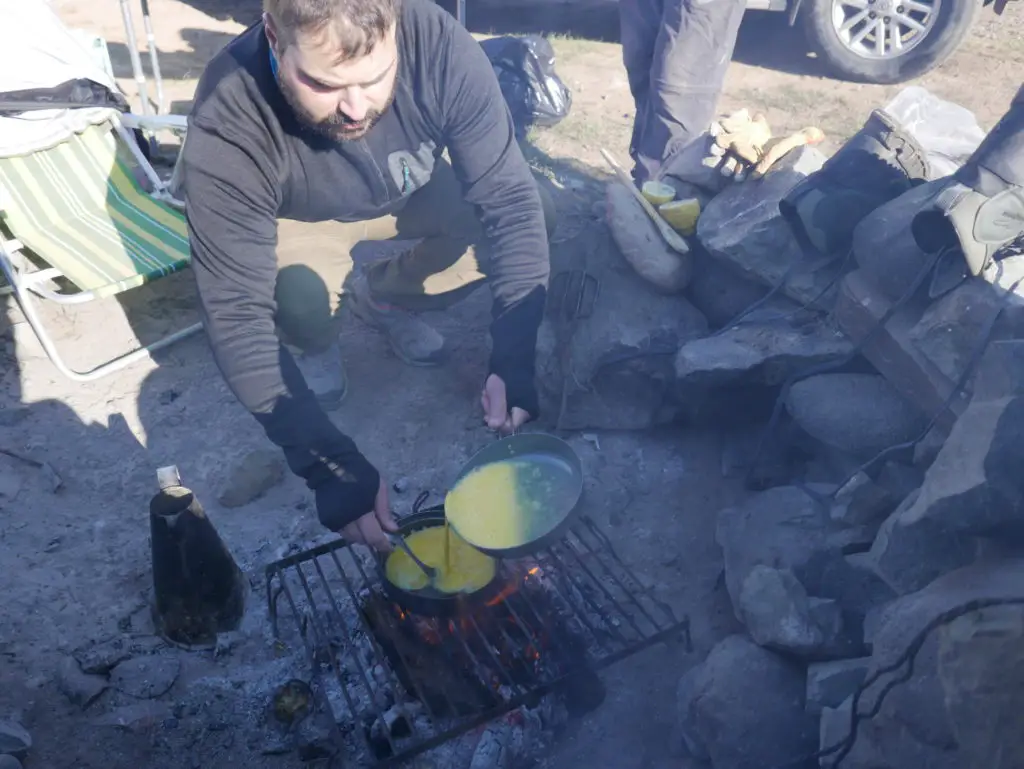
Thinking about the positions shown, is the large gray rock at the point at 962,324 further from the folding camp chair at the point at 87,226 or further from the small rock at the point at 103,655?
the folding camp chair at the point at 87,226

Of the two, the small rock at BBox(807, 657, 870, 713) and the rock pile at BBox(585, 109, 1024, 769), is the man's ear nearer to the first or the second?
the rock pile at BBox(585, 109, 1024, 769)

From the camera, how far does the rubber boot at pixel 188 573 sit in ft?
8.96

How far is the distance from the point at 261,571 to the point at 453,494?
101 cm

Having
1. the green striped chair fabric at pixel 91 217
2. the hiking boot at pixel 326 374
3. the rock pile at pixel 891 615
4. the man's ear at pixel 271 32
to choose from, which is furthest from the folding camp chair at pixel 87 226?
the rock pile at pixel 891 615

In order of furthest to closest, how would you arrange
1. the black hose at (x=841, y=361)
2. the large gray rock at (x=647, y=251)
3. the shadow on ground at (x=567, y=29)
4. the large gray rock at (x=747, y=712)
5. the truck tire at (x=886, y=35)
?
the shadow on ground at (x=567, y=29) → the truck tire at (x=886, y=35) → the large gray rock at (x=647, y=251) → the black hose at (x=841, y=361) → the large gray rock at (x=747, y=712)

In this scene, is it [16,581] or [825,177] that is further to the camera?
[825,177]

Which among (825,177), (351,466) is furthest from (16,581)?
(825,177)

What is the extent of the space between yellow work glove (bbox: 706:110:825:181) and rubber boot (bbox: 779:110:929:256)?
350 mm

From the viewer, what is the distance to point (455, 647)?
9.05 ft

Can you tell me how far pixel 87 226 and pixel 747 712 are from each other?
4.03m

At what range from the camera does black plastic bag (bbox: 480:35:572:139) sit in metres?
5.78

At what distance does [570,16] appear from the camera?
318 inches

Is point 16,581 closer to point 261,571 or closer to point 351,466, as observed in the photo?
point 261,571

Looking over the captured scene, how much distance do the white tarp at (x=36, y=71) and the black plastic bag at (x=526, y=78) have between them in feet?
7.92
